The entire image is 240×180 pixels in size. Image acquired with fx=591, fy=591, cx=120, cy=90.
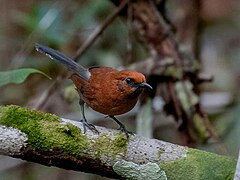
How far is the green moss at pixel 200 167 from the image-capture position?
2299 millimetres

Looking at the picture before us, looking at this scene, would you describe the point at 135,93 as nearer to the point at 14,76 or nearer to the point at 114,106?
the point at 114,106

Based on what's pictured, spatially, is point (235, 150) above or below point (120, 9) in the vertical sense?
below

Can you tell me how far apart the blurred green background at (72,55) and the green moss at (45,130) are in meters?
1.53

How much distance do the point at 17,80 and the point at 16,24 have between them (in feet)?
8.56

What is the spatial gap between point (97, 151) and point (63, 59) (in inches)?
29.4

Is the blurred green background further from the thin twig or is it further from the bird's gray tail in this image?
the bird's gray tail

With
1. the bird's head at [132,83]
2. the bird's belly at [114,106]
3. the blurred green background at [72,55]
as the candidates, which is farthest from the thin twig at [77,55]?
the bird's head at [132,83]

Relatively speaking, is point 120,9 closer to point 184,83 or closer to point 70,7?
point 184,83

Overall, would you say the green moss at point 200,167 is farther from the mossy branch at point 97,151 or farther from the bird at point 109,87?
the bird at point 109,87

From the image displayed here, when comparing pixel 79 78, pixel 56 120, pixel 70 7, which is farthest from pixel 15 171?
pixel 56 120

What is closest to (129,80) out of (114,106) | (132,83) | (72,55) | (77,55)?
(132,83)

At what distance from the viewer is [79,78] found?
9.52 feet

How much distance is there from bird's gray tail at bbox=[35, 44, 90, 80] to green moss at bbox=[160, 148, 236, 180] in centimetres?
75

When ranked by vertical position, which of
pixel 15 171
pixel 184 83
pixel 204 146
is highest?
pixel 184 83
